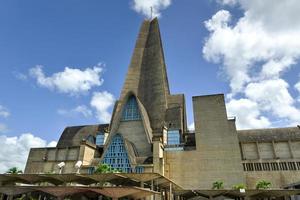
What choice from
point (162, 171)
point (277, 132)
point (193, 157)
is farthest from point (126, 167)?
point (277, 132)

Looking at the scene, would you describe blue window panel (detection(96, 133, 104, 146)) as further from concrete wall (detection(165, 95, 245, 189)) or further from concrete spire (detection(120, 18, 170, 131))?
concrete wall (detection(165, 95, 245, 189))

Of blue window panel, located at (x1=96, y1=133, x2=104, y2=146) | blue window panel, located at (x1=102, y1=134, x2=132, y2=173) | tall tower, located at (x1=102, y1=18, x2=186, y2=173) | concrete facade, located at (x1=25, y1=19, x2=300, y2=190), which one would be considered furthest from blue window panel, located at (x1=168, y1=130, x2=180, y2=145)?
blue window panel, located at (x1=96, y1=133, x2=104, y2=146)

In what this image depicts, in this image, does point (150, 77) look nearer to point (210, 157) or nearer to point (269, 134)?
point (210, 157)

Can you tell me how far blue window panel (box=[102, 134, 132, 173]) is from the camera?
1278 inches

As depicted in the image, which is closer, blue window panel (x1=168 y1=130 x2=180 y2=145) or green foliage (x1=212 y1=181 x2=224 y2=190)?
green foliage (x1=212 y1=181 x2=224 y2=190)

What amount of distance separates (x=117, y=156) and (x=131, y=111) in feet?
28.1

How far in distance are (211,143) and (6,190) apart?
24.7 meters

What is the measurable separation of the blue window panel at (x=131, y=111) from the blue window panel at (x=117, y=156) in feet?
15.1

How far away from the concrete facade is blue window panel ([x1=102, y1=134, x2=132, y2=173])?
2.72ft

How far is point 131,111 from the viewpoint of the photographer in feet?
128

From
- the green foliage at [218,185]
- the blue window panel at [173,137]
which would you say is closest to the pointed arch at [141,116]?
the blue window panel at [173,137]

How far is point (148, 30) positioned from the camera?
52.7 metres

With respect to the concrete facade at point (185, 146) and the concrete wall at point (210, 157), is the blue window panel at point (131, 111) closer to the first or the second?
the concrete facade at point (185, 146)

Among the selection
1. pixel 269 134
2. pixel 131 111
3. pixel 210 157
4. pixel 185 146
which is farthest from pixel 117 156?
pixel 269 134
